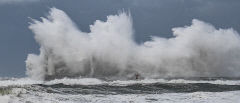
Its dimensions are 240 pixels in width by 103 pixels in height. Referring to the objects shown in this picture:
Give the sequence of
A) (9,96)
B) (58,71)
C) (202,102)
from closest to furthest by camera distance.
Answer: (9,96)
(202,102)
(58,71)

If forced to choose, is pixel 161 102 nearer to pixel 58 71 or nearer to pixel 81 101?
pixel 81 101

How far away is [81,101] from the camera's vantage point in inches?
→ 1054

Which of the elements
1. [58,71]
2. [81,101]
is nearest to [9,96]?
[81,101]

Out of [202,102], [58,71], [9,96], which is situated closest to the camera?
[9,96]

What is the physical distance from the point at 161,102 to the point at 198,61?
169 ft

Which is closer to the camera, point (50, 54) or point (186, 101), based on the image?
point (186, 101)

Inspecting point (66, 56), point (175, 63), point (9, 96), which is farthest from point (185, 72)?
point (9, 96)

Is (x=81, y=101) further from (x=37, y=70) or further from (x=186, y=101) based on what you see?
(x=37, y=70)

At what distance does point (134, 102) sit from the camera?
26.3 meters

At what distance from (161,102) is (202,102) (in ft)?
9.07

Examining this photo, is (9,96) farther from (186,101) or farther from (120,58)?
(120,58)

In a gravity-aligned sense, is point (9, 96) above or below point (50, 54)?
below

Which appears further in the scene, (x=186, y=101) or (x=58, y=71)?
(x=58, y=71)

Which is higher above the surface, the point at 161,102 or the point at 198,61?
the point at 198,61
